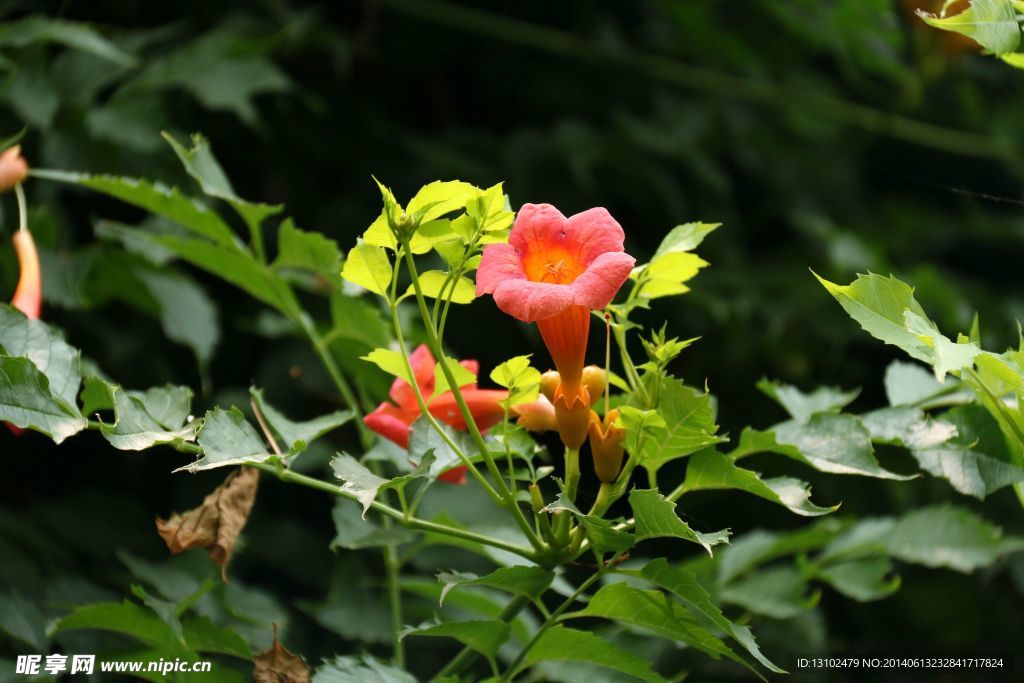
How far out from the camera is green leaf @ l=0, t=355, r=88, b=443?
794 millimetres

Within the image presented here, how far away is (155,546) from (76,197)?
2.24 ft

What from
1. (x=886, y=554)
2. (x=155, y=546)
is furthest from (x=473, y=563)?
(x=886, y=554)

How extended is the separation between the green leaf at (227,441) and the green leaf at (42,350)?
15 centimetres

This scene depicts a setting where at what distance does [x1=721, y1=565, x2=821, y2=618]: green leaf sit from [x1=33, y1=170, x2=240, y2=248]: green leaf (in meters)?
0.91

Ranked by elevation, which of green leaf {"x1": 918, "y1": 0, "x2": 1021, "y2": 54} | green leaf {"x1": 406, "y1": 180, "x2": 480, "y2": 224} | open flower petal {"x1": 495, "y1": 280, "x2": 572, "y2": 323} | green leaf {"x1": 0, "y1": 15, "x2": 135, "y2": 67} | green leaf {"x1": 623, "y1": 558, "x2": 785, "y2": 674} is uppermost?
green leaf {"x1": 918, "y1": 0, "x2": 1021, "y2": 54}

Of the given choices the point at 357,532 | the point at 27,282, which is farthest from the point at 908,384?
the point at 27,282

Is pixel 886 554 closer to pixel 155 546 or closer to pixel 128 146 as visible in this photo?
pixel 155 546

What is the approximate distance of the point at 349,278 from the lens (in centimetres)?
84

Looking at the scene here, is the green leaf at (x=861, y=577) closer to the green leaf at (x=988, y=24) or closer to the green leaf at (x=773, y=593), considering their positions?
the green leaf at (x=773, y=593)

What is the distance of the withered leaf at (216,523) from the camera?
96 centimetres

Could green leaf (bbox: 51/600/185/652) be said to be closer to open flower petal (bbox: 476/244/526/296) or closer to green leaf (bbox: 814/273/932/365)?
open flower petal (bbox: 476/244/526/296)

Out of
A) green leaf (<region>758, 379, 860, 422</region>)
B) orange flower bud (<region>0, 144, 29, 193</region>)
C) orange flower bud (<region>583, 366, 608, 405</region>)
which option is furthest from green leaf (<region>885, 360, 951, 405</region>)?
orange flower bud (<region>0, 144, 29, 193</region>)

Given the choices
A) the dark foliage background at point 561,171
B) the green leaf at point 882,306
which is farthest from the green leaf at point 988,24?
the dark foliage background at point 561,171

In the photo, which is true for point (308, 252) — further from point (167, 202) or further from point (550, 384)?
point (550, 384)
